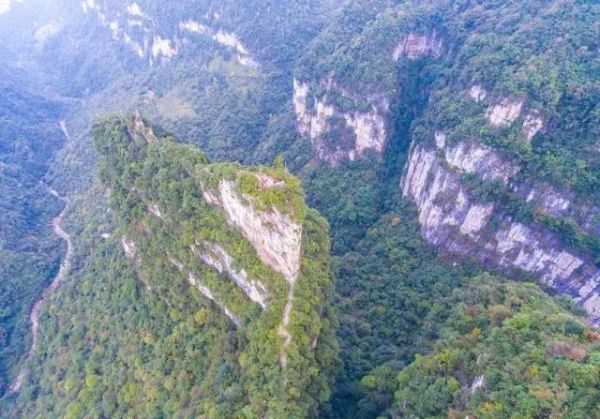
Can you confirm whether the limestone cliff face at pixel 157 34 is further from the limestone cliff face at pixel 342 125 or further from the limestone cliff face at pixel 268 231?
the limestone cliff face at pixel 268 231

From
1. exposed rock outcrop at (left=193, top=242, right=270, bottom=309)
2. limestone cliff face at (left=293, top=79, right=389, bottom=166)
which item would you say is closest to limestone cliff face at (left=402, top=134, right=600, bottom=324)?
limestone cliff face at (left=293, top=79, right=389, bottom=166)

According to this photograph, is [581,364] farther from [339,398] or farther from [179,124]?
[179,124]

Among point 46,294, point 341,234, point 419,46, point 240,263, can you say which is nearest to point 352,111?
point 419,46

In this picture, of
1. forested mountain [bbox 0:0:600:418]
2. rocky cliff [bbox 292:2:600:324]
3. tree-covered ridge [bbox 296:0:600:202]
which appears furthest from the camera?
tree-covered ridge [bbox 296:0:600:202]


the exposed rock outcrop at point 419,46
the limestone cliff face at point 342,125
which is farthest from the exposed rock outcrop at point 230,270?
the exposed rock outcrop at point 419,46

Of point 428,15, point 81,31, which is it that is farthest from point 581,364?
point 81,31

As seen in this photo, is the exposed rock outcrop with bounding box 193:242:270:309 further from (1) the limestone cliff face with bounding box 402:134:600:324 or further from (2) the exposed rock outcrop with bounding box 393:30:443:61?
(2) the exposed rock outcrop with bounding box 393:30:443:61
